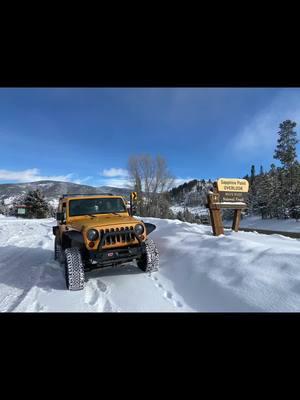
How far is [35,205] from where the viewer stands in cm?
4872

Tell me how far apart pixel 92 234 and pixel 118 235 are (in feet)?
1.74

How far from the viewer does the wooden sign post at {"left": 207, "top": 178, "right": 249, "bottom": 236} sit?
9.53 m

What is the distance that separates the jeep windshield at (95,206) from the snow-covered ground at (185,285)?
1.46 m

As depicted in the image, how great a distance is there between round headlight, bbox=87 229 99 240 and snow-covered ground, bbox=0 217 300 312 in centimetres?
93

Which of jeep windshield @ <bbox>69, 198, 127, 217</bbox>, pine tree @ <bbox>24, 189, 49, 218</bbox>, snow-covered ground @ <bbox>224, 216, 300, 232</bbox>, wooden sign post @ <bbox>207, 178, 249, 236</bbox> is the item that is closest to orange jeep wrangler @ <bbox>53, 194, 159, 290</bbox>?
jeep windshield @ <bbox>69, 198, 127, 217</bbox>

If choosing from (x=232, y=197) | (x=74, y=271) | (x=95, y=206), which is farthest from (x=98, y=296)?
(x=232, y=197)

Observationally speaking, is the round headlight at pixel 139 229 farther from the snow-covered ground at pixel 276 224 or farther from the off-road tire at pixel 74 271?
the snow-covered ground at pixel 276 224

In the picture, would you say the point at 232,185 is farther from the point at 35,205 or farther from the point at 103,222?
the point at 35,205

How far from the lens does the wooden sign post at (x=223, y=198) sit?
953cm

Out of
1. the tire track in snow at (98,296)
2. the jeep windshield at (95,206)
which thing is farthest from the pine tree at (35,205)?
the tire track in snow at (98,296)
